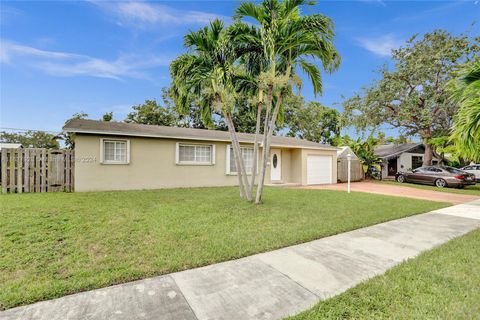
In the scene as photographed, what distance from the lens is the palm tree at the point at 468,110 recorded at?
4.48 metres

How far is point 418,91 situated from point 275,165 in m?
13.5

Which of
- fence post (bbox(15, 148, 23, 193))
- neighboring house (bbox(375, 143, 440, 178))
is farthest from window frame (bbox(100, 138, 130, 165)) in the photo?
neighboring house (bbox(375, 143, 440, 178))

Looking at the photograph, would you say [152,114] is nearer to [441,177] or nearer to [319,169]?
[319,169]

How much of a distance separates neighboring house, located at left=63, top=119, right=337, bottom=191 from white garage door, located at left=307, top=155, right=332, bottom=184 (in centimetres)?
36

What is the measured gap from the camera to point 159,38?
13055mm

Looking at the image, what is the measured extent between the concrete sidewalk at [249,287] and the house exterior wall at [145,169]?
8.77 meters

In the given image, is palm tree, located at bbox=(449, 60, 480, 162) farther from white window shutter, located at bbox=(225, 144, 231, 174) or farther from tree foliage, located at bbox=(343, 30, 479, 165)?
tree foliage, located at bbox=(343, 30, 479, 165)

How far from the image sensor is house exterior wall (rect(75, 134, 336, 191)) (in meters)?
9.96

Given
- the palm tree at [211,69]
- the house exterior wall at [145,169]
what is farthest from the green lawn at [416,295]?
the house exterior wall at [145,169]

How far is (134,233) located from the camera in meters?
4.67

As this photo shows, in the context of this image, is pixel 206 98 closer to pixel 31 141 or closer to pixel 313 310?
pixel 313 310

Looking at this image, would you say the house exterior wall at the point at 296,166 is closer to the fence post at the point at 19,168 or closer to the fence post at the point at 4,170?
the fence post at the point at 19,168

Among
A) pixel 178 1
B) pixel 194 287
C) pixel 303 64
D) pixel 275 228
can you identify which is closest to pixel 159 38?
pixel 178 1

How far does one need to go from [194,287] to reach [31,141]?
41764 mm
